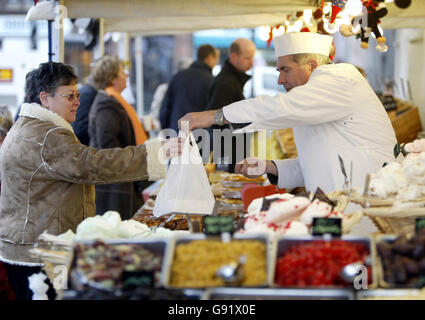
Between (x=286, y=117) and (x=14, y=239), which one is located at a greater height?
(x=286, y=117)

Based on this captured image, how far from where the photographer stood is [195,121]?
3234 mm

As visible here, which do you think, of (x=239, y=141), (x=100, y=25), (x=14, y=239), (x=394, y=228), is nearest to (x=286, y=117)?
(x=394, y=228)

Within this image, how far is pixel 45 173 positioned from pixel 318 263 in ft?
5.53

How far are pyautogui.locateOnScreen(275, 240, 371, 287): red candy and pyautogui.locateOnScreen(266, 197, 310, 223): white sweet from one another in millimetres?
324

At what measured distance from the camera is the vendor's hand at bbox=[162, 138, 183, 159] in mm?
3109

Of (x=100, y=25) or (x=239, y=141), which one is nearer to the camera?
(x=239, y=141)

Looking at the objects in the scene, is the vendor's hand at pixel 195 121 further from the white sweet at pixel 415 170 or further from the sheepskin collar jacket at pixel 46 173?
the white sweet at pixel 415 170

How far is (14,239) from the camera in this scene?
125 inches

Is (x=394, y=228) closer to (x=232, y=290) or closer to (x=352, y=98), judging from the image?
(x=232, y=290)

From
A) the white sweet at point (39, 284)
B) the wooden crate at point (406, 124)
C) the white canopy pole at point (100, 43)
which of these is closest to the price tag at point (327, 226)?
the white sweet at point (39, 284)

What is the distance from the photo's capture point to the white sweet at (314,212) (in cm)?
234

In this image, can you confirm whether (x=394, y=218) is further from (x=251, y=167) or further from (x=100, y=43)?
(x=100, y=43)

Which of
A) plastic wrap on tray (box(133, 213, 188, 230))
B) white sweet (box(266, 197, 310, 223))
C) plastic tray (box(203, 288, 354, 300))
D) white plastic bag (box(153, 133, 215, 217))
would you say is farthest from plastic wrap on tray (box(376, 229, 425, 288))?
plastic wrap on tray (box(133, 213, 188, 230))

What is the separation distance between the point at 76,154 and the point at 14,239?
1.78ft
